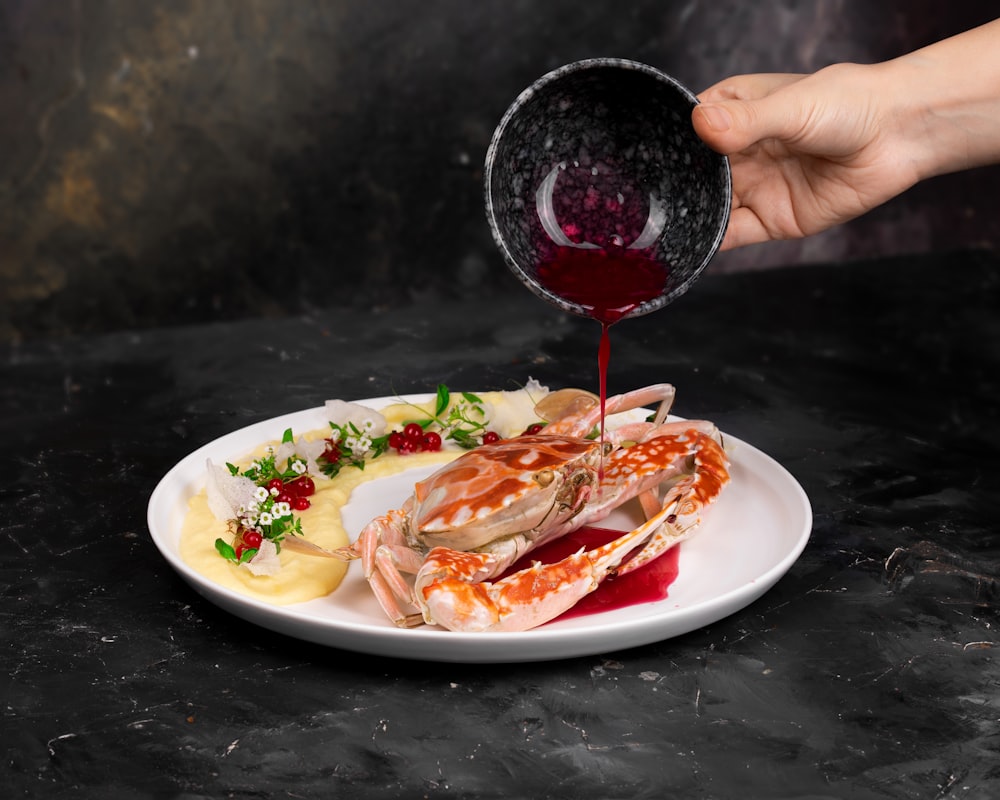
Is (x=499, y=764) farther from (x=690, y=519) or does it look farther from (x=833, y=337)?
(x=833, y=337)

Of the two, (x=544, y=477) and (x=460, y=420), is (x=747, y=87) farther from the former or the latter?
(x=544, y=477)

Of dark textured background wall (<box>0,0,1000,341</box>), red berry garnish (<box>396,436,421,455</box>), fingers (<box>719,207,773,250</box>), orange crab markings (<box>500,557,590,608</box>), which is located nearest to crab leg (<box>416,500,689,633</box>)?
orange crab markings (<box>500,557,590,608</box>)

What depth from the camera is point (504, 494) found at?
2.01 meters

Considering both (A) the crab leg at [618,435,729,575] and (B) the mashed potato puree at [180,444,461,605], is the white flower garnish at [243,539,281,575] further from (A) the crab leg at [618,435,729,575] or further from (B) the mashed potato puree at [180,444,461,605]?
(A) the crab leg at [618,435,729,575]

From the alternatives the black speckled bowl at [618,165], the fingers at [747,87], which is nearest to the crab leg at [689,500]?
the black speckled bowl at [618,165]

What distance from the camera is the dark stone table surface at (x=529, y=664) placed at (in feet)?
5.51

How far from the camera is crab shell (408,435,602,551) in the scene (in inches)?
79.0

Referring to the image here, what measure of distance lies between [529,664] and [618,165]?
975mm

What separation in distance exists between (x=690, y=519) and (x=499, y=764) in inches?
26.4

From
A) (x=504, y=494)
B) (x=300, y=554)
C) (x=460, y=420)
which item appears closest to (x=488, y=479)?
(x=504, y=494)

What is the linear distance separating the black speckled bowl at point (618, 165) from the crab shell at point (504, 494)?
0.92ft

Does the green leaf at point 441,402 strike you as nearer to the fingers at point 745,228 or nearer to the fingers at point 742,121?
the fingers at point 745,228

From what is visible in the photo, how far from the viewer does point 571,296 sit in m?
2.19

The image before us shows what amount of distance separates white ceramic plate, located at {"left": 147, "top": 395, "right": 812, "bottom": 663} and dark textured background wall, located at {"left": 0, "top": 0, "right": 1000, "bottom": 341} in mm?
1628
